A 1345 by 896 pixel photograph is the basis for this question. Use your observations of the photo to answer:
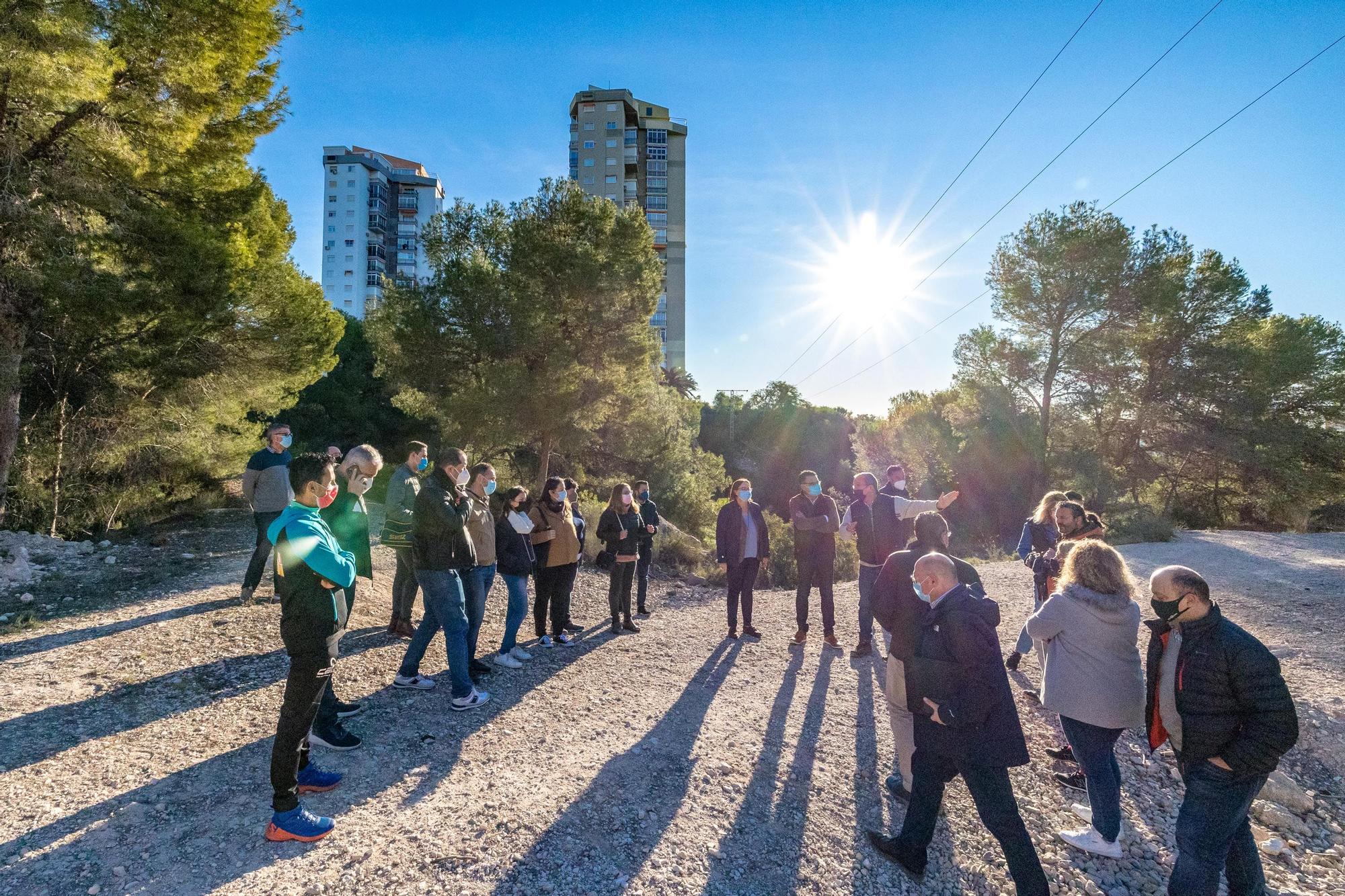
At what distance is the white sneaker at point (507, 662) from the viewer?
564 cm

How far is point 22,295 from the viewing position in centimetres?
802

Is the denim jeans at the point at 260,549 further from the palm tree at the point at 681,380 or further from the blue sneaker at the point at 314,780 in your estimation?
the palm tree at the point at 681,380

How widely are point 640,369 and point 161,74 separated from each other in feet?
33.0

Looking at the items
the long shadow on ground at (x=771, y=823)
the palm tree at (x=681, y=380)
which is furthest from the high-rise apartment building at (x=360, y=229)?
the long shadow on ground at (x=771, y=823)

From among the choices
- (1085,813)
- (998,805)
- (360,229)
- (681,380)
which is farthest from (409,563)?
(360,229)

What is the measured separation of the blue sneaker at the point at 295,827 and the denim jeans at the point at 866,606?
16.3 feet

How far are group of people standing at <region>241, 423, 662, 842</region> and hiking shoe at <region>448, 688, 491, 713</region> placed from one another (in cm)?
1

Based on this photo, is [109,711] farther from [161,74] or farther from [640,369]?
[640,369]

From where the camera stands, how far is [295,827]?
2812 mm

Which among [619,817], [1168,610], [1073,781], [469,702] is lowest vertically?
[1073,781]

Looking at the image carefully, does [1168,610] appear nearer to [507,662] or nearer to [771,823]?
[771,823]

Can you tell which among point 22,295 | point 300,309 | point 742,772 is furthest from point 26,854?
point 300,309

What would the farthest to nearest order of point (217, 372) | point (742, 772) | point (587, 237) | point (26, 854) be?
point (587, 237) → point (217, 372) → point (742, 772) → point (26, 854)

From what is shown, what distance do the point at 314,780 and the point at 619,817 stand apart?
5.55ft
